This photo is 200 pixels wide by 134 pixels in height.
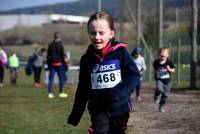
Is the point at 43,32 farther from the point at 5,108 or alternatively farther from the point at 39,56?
the point at 5,108

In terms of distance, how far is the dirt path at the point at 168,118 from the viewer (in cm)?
1085

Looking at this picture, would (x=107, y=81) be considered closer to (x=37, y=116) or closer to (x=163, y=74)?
(x=37, y=116)

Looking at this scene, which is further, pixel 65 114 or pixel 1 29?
pixel 1 29

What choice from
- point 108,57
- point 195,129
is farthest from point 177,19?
point 108,57

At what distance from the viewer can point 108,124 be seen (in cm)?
594

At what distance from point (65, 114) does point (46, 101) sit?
3.80 m

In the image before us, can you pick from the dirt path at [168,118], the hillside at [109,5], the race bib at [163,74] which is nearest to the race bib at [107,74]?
the dirt path at [168,118]

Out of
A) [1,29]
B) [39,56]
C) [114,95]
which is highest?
[114,95]

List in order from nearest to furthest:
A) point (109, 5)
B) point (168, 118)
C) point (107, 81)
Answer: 1. point (107, 81)
2. point (168, 118)
3. point (109, 5)

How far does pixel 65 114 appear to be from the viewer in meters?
13.4

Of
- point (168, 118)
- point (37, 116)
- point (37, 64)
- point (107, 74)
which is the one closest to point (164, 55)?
point (168, 118)

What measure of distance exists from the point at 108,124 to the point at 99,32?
0.90 metres

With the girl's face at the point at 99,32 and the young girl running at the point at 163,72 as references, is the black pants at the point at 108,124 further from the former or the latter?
the young girl running at the point at 163,72

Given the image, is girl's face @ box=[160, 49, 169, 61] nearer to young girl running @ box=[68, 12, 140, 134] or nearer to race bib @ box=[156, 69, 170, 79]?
race bib @ box=[156, 69, 170, 79]
